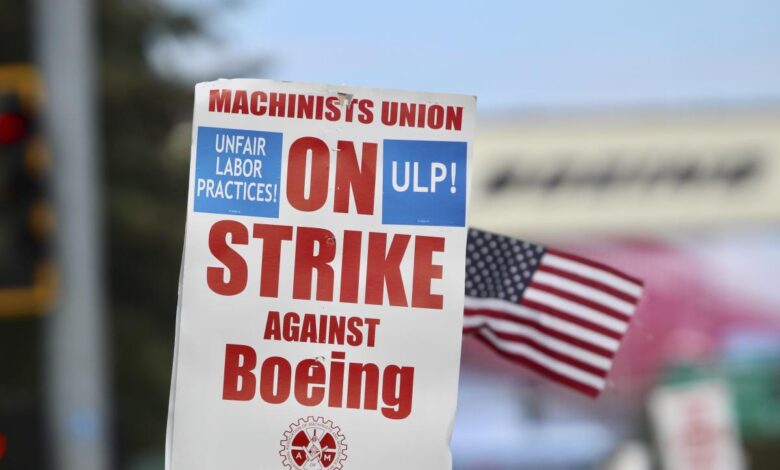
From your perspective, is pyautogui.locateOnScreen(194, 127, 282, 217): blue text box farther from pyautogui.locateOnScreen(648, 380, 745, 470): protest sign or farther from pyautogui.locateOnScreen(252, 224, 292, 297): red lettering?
pyautogui.locateOnScreen(648, 380, 745, 470): protest sign

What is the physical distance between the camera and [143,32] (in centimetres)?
2714

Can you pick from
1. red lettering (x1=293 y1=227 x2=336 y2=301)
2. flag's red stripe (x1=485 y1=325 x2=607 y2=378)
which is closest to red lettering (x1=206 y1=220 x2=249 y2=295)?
red lettering (x1=293 y1=227 x2=336 y2=301)

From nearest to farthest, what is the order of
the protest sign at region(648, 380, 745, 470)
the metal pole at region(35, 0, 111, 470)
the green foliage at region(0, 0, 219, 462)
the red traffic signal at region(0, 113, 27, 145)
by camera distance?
the protest sign at region(648, 380, 745, 470) < the red traffic signal at region(0, 113, 27, 145) < the metal pole at region(35, 0, 111, 470) < the green foliage at region(0, 0, 219, 462)

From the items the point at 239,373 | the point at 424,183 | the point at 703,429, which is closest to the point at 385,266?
the point at 424,183

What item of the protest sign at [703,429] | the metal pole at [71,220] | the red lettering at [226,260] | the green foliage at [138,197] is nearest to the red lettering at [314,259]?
the red lettering at [226,260]

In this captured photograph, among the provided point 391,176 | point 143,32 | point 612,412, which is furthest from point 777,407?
point 391,176

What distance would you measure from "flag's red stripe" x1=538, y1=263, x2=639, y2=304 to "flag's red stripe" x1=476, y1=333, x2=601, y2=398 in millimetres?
266

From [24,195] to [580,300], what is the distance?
27.9 ft

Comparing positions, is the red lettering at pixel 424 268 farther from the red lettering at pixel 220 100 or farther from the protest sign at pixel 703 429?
the protest sign at pixel 703 429

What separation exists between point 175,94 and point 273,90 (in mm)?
21200

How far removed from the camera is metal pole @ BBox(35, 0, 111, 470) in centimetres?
1575

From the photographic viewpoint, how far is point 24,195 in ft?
46.4

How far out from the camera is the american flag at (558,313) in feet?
20.2

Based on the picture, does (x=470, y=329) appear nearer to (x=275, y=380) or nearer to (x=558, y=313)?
(x=558, y=313)
